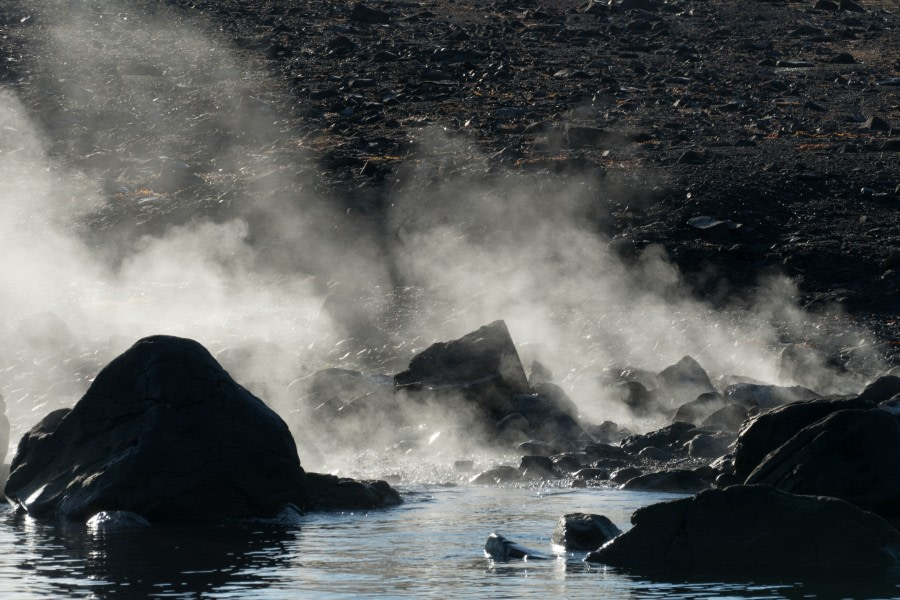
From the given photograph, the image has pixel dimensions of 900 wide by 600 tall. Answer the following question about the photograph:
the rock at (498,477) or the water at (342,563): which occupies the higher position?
the rock at (498,477)

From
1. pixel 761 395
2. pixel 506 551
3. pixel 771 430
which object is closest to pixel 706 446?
pixel 761 395


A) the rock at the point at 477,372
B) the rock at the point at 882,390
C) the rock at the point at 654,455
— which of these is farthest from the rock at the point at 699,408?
the rock at the point at 882,390

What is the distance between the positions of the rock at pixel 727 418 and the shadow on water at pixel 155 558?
8416mm

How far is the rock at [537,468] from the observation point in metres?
19.2

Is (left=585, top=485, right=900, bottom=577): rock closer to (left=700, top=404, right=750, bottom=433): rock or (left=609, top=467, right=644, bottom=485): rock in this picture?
(left=609, top=467, right=644, bottom=485): rock

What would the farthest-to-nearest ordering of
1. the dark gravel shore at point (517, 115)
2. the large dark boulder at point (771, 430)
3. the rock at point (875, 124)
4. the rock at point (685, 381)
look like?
the rock at point (875, 124) < the dark gravel shore at point (517, 115) < the rock at point (685, 381) < the large dark boulder at point (771, 430)

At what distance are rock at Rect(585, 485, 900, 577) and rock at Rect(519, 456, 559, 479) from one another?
20.7 feet

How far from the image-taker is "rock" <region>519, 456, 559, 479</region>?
1920 cm

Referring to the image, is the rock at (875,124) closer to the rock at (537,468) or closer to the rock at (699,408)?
the rock at (699,408)

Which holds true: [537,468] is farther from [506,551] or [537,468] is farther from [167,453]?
[506,551]

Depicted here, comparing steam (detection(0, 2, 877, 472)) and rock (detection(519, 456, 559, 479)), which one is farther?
steam (detection(0, 2, 877, 472))

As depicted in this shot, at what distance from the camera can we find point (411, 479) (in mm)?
19625

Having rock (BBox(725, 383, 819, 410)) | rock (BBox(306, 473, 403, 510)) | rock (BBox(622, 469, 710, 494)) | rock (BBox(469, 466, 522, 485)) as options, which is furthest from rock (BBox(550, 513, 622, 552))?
rock (BBox(725, 383, 819, 410))

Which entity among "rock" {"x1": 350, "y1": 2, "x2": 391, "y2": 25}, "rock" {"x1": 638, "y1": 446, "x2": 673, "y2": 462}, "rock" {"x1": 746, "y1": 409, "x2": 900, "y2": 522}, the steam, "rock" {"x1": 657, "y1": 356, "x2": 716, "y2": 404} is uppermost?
"rock" {"x1": 350, "y1": 2, "x2": 391, "y2": 25}
